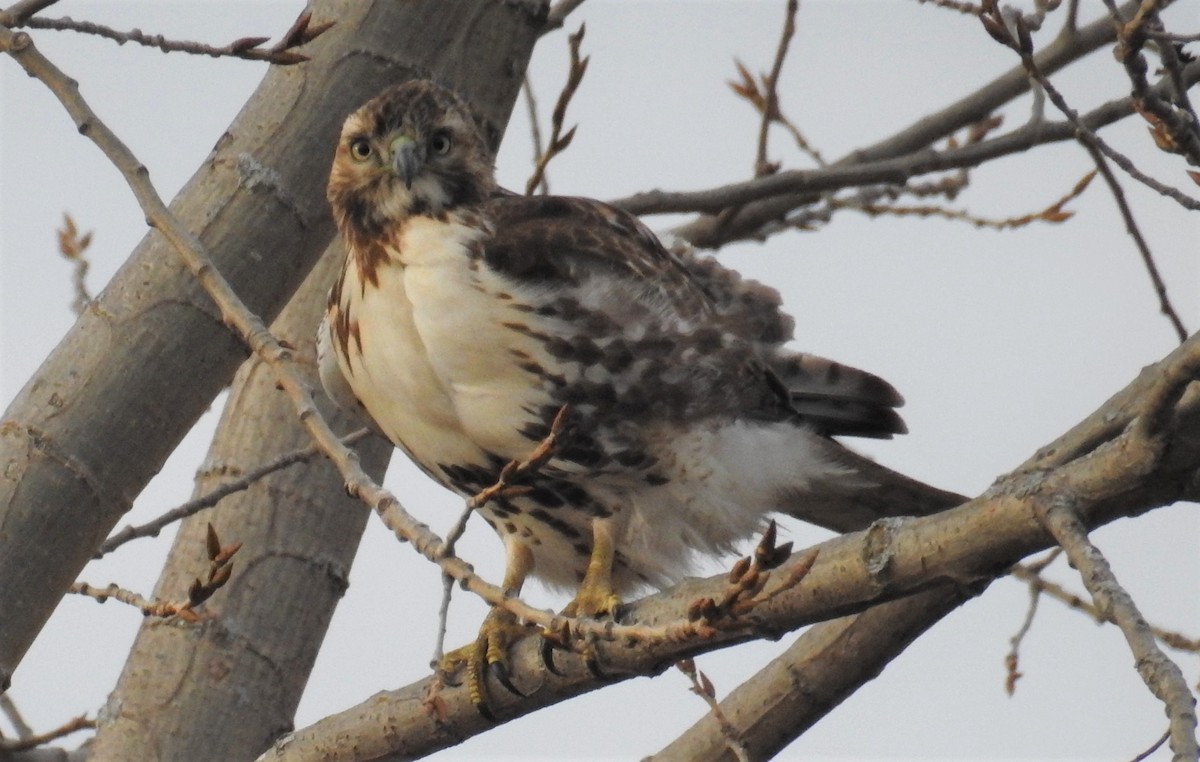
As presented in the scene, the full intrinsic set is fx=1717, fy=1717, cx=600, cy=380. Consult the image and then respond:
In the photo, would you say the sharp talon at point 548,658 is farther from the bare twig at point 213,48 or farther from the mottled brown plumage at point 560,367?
the bare twig at point 213,48

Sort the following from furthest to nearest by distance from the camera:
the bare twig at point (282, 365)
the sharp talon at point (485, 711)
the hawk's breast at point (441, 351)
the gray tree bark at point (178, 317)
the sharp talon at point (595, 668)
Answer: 1. the hawk's breast at point (441, 351)
2. the sharp talon at point (485, 711)
3. the gray tree bark at point (178, 317)
4. the sharp talon at point (595, 668)
5. the bare twig at point (282, 365)

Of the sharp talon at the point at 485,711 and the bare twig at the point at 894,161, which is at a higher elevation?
the bare twig at the point at 894,161

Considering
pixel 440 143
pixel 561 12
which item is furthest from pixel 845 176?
pixel 440 143

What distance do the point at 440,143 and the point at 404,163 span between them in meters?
0.10

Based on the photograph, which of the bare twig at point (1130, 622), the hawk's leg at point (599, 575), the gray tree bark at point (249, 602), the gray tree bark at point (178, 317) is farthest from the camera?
the gray tree bark at point (249, 602)

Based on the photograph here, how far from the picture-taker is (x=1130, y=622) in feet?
6.88

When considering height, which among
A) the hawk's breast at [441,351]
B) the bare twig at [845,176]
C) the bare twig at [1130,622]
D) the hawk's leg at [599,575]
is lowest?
the bare twig at [1130,622]

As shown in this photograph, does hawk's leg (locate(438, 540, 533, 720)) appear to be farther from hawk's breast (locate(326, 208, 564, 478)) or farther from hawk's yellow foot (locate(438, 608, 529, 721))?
hawk's breast (locate(326, 208, 564, 478))

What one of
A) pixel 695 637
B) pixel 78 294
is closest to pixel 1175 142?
pixel 695 637

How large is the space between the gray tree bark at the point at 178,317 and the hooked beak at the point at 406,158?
131 millimetres

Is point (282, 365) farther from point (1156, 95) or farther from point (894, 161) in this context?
point (894, 161)

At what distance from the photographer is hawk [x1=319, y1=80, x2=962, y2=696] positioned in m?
3.59

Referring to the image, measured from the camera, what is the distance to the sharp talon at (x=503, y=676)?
3309 millimetres

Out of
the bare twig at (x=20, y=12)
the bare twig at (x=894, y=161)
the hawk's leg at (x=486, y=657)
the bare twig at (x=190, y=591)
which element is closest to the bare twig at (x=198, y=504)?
the bare twig at (x=190, y=591)
